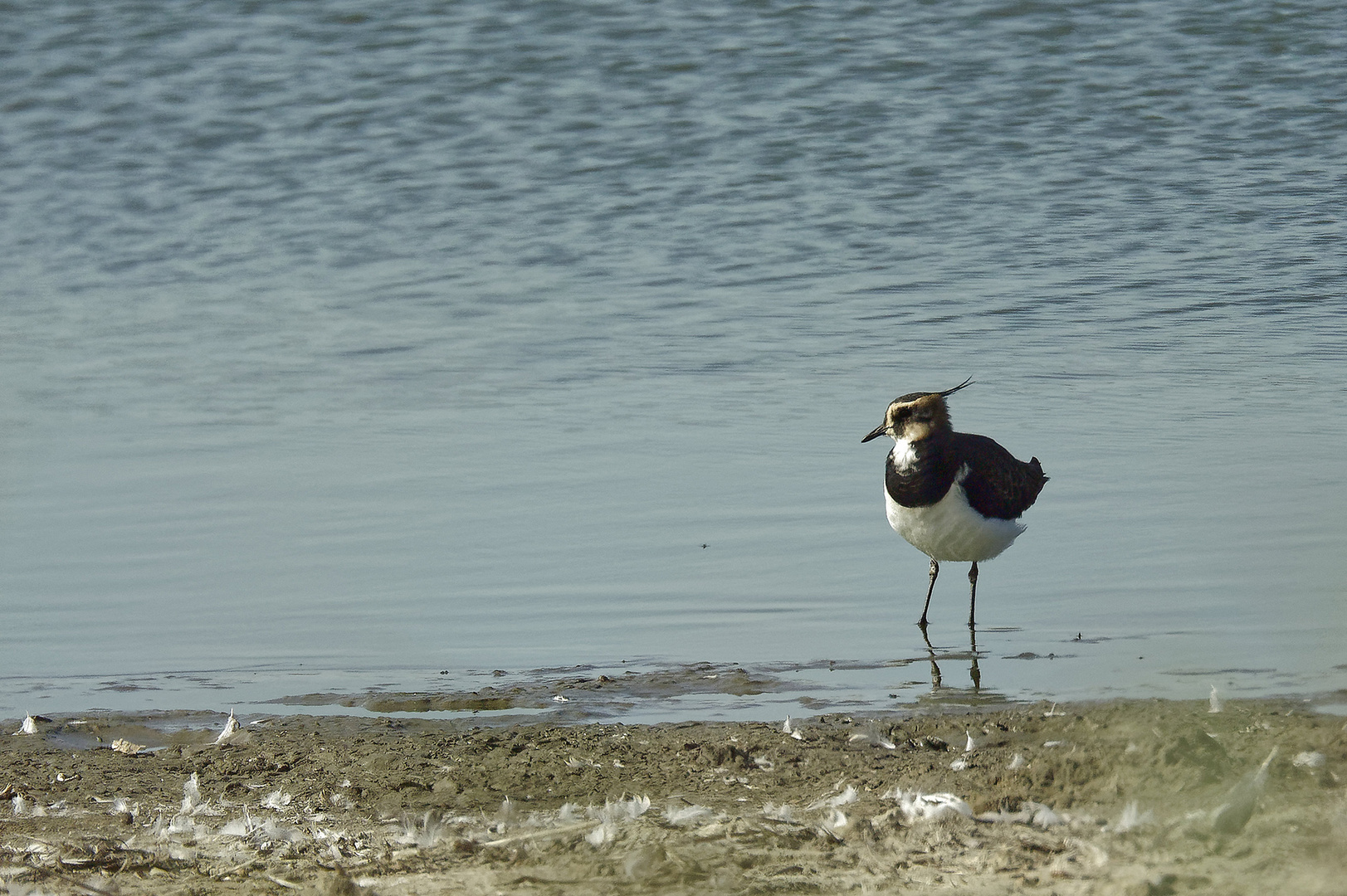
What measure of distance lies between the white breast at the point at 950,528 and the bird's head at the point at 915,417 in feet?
0.88

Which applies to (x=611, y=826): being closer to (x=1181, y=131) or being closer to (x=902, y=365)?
(x=902, y=365)

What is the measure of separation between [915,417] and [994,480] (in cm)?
37

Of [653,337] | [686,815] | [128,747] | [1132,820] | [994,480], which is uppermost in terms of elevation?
[1132,820]

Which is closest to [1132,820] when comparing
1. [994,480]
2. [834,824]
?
[834,824]

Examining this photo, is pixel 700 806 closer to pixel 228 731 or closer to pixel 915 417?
pixel 228 731

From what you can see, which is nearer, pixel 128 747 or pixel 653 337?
pixel 128 747

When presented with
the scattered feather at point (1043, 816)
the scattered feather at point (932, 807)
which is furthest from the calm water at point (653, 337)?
the scattered feather at point (932, 807)

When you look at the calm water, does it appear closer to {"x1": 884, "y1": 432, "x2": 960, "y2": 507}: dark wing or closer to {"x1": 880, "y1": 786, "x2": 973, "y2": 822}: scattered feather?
{"x1": 884, "y1": 432, "x2": 960, "y2": 507}: dark wing

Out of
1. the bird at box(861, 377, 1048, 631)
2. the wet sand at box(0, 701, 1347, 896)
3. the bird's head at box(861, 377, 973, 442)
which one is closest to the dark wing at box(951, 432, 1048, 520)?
the bird at box(861, 377, 1048, 631)

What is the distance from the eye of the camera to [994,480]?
7.24 metres

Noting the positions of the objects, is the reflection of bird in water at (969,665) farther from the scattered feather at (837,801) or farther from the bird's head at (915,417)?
the scattered feather at (837,801)

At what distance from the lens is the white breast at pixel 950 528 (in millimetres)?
7020

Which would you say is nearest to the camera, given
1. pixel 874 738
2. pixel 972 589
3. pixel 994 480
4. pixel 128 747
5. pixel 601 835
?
pixel 601 835

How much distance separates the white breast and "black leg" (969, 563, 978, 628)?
6 cm
